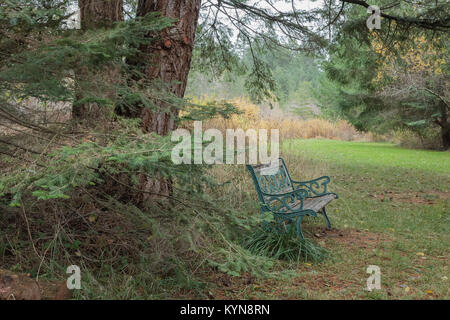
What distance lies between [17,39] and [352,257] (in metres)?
3.43

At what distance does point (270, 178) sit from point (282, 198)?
0.77 m

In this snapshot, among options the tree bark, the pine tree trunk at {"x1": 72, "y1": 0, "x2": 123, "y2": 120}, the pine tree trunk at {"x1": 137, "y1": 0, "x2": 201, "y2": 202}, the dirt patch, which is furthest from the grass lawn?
the tree bark

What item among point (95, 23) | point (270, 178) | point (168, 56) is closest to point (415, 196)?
point (270, 178)

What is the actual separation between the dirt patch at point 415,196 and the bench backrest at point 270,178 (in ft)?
8.96

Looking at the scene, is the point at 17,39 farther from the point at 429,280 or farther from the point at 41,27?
the point at 429,280

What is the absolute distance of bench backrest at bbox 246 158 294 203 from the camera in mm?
4477

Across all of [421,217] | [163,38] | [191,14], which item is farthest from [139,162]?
[421,217]

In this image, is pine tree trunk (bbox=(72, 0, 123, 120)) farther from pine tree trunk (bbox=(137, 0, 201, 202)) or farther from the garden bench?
the garden bench

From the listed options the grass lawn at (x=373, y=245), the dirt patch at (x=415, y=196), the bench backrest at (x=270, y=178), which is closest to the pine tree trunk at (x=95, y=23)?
the grass lawn at (x=373, y=245)

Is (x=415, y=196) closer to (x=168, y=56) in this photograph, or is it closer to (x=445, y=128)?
(x=168, y=56)

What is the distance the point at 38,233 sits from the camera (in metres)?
3.19

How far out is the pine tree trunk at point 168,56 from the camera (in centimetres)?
379

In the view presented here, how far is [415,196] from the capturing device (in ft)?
25.9

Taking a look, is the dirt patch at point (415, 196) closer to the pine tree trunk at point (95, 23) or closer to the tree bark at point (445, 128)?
the pine tree trunk at point (95, 23)
